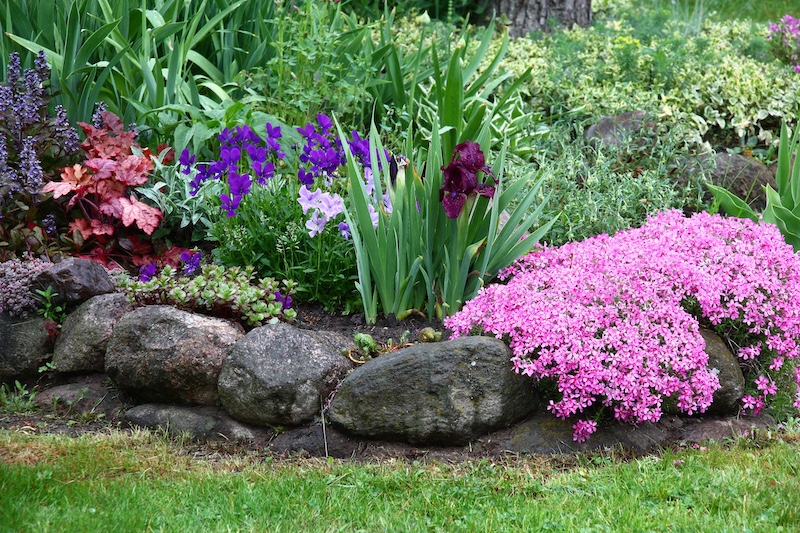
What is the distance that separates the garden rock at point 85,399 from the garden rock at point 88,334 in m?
0.08

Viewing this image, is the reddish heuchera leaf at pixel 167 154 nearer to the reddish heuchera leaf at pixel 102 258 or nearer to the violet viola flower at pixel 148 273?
the reddish heuchera leaf at pixel 102 258

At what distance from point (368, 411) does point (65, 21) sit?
11.0 ft

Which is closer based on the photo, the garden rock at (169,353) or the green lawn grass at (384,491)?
the green lawn grass at (384,491)

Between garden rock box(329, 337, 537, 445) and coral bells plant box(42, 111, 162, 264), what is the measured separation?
1664mm

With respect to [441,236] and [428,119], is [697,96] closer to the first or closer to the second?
[428,119]

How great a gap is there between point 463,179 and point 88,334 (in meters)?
1.87

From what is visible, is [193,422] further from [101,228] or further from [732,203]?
[732,203]

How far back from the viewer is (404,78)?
6414 mm

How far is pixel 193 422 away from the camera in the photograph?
3.62 meters

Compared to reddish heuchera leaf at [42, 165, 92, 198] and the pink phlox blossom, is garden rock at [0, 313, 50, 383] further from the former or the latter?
the pink phlox blossom

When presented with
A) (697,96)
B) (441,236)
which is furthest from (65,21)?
(697,96)

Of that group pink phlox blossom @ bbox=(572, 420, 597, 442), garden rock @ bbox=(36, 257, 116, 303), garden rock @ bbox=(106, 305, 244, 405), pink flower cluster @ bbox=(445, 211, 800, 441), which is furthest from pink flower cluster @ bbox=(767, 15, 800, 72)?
garden rock @ bbox=(36, 257, 116, 303)

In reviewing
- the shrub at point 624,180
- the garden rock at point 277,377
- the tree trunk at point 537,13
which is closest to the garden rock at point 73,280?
the garden rock at point 277,377

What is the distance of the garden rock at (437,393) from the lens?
339 cm
